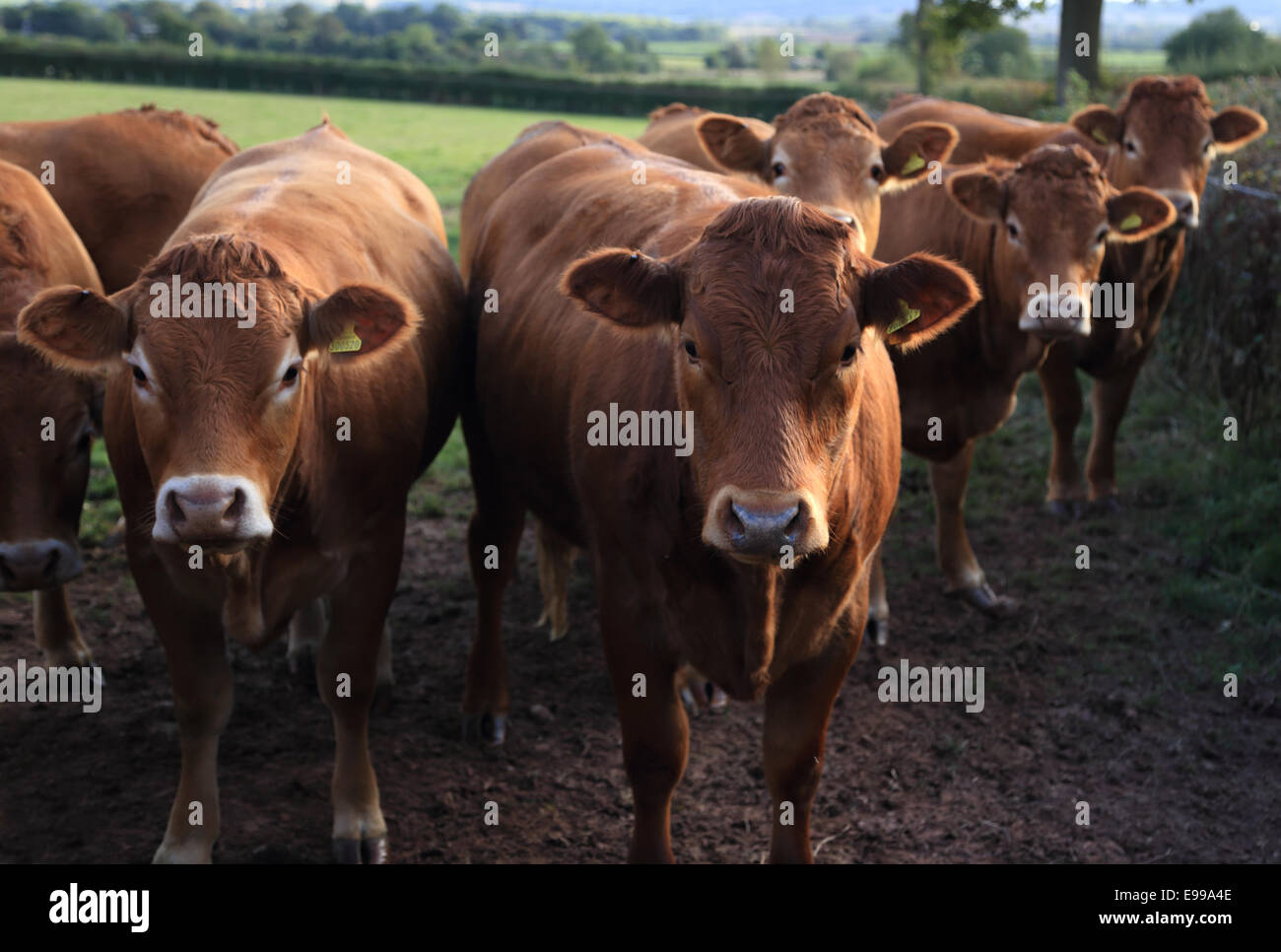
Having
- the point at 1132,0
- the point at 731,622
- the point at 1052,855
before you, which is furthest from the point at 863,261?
the point at 1132,0

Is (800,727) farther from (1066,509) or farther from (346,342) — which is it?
(1066,509)

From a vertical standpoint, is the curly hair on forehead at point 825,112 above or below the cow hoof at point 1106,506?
above

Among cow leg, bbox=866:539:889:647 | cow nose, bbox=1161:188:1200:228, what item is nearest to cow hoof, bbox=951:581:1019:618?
cow leg, bbox=866:539:889:647

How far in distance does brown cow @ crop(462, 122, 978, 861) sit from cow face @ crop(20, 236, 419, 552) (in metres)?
0.78

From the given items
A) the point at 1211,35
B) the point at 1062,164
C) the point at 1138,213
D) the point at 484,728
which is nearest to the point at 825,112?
the point at 1062,164

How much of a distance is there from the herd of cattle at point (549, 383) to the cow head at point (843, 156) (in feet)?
0.06

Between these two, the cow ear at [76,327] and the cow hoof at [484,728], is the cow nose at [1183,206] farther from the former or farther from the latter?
the cow ear at [76,327]

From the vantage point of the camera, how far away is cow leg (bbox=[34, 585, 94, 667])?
500 cm

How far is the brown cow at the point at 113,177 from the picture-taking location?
250 inches

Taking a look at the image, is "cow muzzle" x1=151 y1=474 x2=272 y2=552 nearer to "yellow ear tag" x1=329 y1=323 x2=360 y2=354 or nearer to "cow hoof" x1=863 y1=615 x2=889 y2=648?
"yellow ear tag" x1=329 y1=323 x2=360 y2=354

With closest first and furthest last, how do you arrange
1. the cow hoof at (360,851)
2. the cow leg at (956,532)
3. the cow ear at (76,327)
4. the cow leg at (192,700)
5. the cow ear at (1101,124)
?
1. the cow ear at (76,327)
2. the cow leg at (192,700)
3. the cow hoof at (360,851)
4. the cow leg at (956,532)
5. the cow ear at (1101,124)

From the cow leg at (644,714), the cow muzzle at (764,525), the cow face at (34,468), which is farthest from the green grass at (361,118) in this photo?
the cow muzzle at (764,525)

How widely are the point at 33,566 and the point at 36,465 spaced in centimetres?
35

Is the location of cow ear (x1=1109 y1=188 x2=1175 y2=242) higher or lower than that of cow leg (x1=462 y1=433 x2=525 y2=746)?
higher
